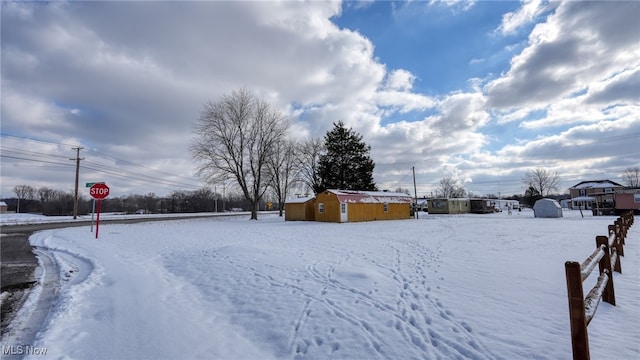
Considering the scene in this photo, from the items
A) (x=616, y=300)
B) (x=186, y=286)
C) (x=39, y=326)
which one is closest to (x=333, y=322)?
(x=186, y=286)

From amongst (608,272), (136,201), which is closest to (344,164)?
(608,272)

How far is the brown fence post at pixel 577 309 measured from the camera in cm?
282

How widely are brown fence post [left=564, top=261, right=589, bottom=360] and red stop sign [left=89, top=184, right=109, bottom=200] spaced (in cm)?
1978

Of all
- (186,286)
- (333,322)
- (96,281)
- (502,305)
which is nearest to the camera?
(333,322)

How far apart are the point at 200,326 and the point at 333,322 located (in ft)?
6.38

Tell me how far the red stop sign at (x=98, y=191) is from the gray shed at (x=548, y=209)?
40283 millimetres

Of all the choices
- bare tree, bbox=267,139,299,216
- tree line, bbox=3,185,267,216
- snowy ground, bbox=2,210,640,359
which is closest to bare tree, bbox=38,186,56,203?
tree line, bbox=3,185,267,216

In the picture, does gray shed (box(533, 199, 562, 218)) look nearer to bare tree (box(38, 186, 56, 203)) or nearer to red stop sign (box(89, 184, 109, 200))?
red stop sign (box(89, 184, 109, 200))

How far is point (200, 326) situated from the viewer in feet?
14.8

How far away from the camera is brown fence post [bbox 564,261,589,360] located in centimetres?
282

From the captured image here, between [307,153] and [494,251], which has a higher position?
[307,153]

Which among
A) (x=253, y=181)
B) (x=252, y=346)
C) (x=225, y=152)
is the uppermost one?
(x=225, y=152)

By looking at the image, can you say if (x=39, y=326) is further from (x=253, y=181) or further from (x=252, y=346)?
(x=253, y=181)

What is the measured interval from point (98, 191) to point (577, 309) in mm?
20212
